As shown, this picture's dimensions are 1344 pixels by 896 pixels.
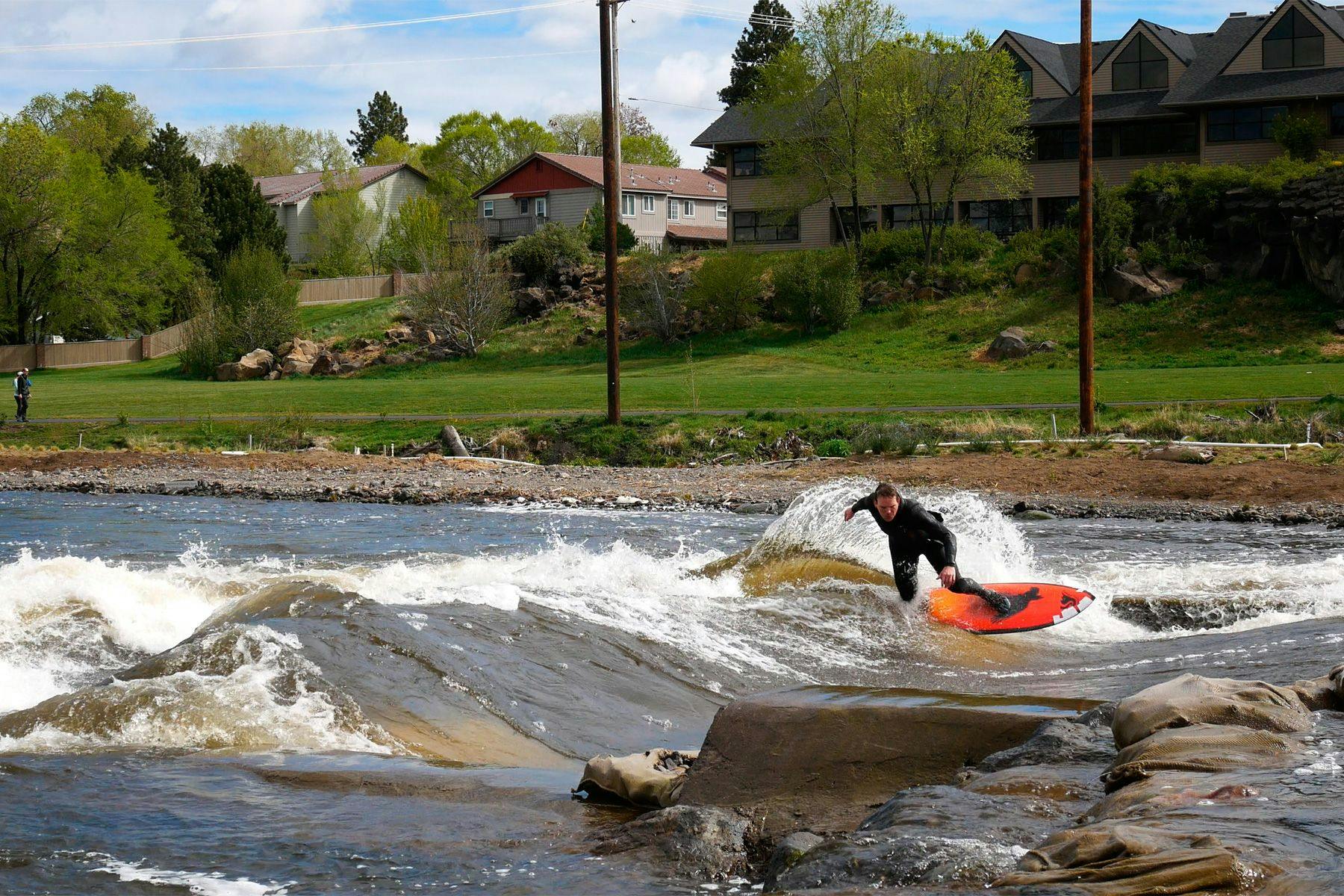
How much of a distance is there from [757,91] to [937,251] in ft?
38.5

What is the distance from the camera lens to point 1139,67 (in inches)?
2243

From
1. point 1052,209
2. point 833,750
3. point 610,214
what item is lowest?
point 833,750

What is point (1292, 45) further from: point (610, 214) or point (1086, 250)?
point (610, 214)

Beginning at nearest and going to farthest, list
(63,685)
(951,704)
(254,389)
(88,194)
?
(951,704)
(63,685)
(254,389)
(88,194)

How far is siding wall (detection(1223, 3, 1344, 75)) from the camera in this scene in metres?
52.5

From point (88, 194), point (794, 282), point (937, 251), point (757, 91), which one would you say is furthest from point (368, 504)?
point (88, 194)

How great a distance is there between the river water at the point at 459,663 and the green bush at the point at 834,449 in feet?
27.0

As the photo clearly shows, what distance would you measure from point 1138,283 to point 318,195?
188 ft

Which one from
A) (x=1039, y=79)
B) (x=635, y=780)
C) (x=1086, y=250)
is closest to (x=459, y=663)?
(x=635, y=780)

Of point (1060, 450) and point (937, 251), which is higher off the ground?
point (937, 251)

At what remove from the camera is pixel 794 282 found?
171 ft

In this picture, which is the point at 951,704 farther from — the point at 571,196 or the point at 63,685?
the point at 571,196

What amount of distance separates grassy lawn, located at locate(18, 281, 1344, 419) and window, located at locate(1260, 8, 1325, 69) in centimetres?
1244

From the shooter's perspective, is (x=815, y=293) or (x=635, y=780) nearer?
(x=635, y=780)
